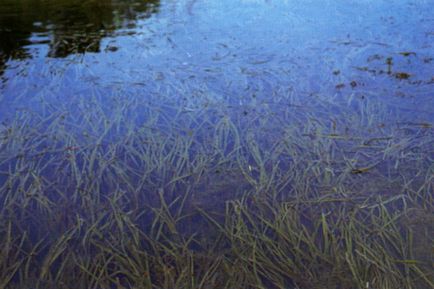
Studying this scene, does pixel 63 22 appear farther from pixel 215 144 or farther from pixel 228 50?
pixel 215 144

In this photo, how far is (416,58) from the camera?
15.3ft

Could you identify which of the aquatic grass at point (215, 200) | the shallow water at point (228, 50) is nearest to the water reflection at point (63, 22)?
the shallow water at point (228, 50)

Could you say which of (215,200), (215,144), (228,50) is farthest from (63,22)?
(215,200)

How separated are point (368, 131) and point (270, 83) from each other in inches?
48.8

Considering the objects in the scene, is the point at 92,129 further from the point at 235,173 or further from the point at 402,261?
the point at 402,261

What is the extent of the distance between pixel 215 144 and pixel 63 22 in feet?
13.7

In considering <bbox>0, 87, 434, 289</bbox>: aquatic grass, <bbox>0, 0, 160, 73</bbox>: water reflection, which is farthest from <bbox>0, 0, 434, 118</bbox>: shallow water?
<bbox>0, 87, 434, 289</bbox>: aquatic grass

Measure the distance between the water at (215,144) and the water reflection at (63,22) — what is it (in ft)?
0.16

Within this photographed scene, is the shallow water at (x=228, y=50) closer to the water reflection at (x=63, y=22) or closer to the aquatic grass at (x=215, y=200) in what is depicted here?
the water reflection at (x=63, y=22)

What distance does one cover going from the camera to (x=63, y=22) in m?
6.31

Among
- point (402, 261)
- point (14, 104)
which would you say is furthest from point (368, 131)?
point (14, 104)

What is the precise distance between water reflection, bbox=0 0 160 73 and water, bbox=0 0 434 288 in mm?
48

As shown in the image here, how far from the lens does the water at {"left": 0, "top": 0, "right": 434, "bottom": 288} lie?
2.34 meters

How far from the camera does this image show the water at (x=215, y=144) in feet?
7.66
